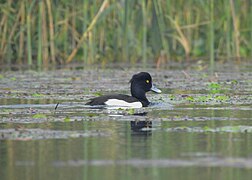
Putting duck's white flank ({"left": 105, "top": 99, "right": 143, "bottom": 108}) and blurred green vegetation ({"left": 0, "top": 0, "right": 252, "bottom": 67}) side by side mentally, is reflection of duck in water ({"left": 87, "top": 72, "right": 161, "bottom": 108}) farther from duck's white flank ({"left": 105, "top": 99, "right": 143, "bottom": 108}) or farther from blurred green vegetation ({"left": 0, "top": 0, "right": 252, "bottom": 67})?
blurred green vegetation ({"left": 0, "top": 0, "right": 252, "bottom": 67})

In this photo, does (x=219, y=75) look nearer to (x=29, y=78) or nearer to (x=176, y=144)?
(x=29, y=78)

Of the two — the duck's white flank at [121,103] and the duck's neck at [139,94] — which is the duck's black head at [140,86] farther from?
the duck's white flank at [121,103]

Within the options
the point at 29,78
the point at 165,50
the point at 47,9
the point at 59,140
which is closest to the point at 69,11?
the point at 47,9

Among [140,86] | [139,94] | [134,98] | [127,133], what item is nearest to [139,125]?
[127,133]

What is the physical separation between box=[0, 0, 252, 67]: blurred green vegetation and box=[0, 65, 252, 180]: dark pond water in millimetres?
3510

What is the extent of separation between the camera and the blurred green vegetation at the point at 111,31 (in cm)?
1780

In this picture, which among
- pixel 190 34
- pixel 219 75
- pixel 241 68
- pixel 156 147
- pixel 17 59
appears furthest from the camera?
pixel 190 34

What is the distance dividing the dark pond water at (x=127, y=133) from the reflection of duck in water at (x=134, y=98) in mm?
182

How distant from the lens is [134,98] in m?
11.6

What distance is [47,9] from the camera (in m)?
18.6

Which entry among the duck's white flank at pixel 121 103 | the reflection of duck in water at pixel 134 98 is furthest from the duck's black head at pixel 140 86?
the duck's white flank at pixel 121 103

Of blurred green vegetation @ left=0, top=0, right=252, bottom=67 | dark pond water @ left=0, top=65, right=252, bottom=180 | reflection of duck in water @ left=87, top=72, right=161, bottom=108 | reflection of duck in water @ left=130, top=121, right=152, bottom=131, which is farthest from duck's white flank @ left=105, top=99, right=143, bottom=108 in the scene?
blurred green vegetation @ left=0, top=0, right=252, bottom=67

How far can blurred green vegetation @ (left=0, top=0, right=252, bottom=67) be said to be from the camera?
1780 cm

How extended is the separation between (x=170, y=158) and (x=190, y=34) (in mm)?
13376
